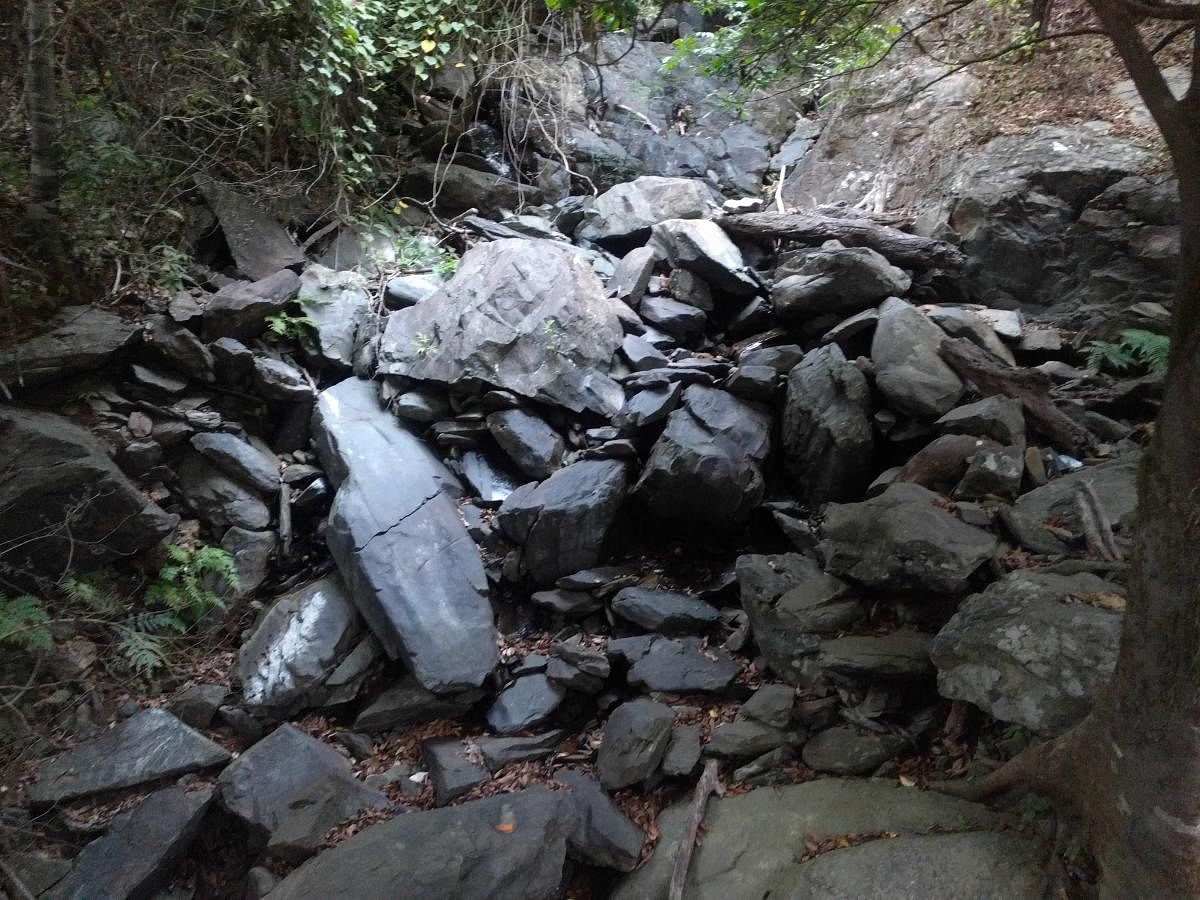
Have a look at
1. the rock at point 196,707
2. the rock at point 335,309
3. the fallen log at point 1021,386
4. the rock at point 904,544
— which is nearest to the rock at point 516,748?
the rock at point 196,707

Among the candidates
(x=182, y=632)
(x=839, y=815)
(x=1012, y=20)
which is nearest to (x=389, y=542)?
(x=182, y=632)

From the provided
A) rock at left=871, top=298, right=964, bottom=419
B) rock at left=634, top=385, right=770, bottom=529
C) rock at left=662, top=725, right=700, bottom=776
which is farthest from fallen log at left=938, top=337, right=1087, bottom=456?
rock at left=662, top=725, right=700, bottom=776

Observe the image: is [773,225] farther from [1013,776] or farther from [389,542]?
[1013,776]

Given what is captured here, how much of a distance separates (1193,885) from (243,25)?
331 inches

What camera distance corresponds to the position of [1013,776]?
3.09m

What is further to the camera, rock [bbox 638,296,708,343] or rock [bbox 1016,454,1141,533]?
rock [bbox 638,296,708,343]

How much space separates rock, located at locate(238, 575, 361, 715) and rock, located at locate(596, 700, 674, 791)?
203 cm

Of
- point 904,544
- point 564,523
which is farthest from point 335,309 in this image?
point 904,544

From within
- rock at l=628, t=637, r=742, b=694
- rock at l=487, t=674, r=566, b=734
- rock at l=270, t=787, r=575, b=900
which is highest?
rock at l=628, t=637, r=742, b=694

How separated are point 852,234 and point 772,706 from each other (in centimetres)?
467

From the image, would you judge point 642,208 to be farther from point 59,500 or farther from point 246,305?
point 59,500

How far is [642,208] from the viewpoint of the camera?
8273 millimetres

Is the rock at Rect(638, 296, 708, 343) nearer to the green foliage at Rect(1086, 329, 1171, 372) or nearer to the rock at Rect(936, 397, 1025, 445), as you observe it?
the rock at Rect(936, 397, 1025, 445)

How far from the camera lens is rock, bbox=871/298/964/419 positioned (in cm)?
547
